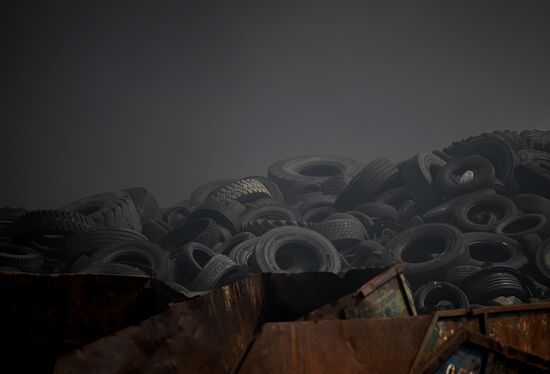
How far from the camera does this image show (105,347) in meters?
1.97

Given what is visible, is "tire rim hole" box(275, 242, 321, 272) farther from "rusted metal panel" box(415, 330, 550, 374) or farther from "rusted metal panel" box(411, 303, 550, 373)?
"rusted metal panel" box(415, 330, 550, 374)

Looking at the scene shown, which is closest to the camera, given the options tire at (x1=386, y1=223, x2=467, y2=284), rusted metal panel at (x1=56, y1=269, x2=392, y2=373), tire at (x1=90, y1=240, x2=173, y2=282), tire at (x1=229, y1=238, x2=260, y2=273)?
rusted metal panel at (x1=56, y1=269, x2=392, y2=373)

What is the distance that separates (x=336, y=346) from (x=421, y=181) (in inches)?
340

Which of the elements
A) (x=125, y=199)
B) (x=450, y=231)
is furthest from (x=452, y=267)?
(x=125, y=199)

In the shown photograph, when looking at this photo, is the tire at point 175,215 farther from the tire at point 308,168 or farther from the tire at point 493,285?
the tire at point 493,285

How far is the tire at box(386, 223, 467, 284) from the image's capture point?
23.1 feet

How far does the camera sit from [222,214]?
9.48 meters

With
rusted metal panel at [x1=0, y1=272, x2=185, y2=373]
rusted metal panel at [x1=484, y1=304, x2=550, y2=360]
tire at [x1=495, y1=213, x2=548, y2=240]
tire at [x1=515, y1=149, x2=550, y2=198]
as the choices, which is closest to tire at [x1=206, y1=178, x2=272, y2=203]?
tire at [x1=495, y1=213, x2=548, y2=240]

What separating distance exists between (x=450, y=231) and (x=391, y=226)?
6.72 ft

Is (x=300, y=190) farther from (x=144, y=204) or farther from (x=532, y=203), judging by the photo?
(x=532, y=203)

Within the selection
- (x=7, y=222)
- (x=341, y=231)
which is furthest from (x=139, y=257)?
(x=341, y=231)

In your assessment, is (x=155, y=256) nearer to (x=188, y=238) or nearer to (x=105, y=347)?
(x=188, y=238)

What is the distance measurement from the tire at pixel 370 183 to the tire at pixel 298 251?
2.54 m

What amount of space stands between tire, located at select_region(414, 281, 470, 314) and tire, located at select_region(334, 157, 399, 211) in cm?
420
